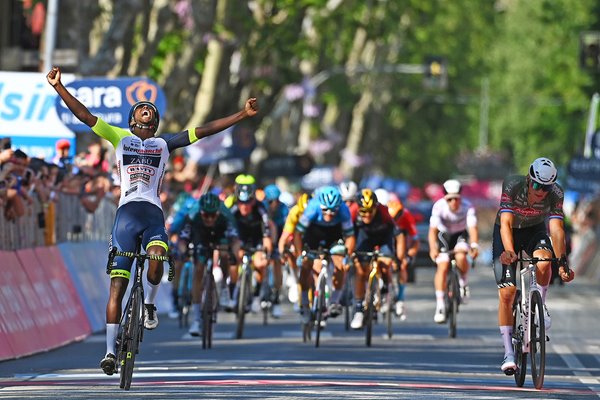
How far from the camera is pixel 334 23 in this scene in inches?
2036

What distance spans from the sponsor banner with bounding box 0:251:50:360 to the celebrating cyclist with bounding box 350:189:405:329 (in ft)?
12.7

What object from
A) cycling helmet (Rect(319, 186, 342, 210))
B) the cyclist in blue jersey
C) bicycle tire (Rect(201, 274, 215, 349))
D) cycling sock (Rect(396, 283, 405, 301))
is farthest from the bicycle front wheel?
the cyclist in blue jersey

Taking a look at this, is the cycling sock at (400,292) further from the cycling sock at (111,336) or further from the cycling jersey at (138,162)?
the cycling sock at (111,336)

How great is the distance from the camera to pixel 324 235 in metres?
21.6

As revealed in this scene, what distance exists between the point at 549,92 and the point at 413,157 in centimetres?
1223

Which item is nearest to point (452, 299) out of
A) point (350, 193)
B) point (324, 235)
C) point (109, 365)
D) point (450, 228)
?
point (450, 228)

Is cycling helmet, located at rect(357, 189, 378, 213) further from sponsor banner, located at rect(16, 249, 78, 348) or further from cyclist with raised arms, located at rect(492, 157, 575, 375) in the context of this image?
cyclist with raised arms, located at rect(492, 157, 575, 375)

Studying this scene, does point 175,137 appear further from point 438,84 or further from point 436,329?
point 438,84

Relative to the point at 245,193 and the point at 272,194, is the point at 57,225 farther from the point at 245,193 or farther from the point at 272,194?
the point at 272,194

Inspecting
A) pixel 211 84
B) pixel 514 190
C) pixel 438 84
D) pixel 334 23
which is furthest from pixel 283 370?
pixel 438 84

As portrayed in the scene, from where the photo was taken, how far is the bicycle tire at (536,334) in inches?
599

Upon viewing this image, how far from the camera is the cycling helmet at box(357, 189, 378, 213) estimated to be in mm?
22016

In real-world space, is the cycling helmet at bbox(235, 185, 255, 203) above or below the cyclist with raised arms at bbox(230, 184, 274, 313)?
above

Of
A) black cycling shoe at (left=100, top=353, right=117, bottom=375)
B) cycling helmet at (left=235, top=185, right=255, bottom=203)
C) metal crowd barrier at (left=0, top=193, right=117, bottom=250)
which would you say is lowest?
black cycling shoe at (left=100, top=353, right=117, bottom=375)
